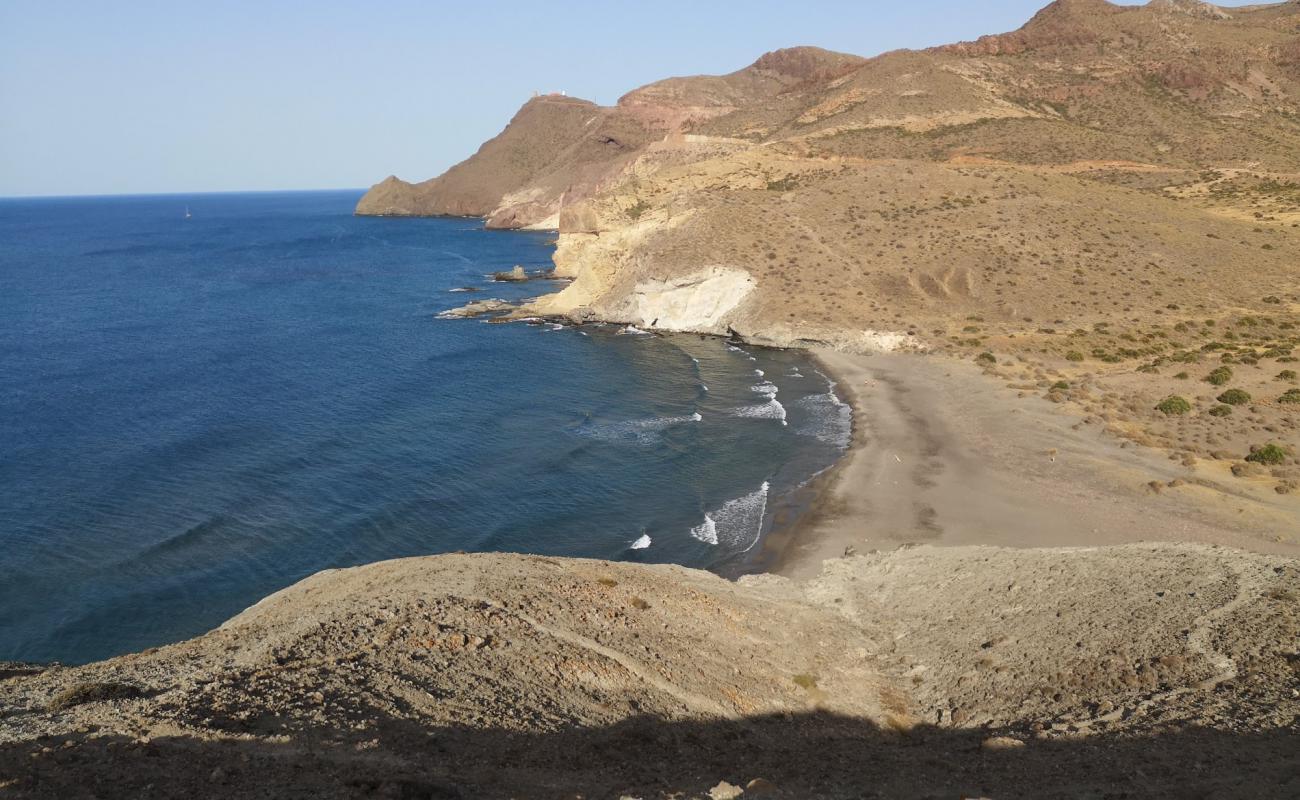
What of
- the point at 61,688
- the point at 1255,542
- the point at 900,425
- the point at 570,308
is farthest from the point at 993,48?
the point at 61,688

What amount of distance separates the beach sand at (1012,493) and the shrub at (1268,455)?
164 cm

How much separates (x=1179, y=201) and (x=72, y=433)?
96.2 meters

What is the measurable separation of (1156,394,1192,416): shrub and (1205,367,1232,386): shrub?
4.32m

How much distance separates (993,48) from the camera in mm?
122062

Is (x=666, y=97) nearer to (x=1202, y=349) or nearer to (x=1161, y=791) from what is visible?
(x=1202, y=349)

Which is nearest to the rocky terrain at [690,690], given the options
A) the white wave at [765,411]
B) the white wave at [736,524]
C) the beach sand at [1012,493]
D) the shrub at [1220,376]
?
the beach sand at [1012,493]

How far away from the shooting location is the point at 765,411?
158 feet

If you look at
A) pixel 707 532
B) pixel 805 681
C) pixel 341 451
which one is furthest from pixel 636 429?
pixel 805 681

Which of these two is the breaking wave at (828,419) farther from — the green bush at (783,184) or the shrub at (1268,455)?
the green bush at (783,184)

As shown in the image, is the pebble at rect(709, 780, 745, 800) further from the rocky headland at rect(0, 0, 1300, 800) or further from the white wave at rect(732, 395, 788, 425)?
the white wave at rect(732, 395, 788, 425)

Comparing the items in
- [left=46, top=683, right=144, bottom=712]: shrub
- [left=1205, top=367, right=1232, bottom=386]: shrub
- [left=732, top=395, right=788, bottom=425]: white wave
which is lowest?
[left=732, top=395, right=788, bottom=425]: white wave

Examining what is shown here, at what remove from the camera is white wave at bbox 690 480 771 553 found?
32250mm

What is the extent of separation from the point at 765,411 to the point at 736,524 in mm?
15549

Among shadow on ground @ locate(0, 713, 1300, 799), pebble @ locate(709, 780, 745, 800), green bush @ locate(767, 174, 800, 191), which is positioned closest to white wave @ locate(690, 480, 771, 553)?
shadow on ground @ locate(0, 713, 1300, 799)
